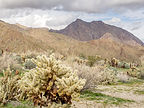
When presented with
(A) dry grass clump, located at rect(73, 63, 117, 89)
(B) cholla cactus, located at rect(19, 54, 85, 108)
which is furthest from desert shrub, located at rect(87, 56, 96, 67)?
(B) cholla cactus, located at rect(19, 54, 85, 108)

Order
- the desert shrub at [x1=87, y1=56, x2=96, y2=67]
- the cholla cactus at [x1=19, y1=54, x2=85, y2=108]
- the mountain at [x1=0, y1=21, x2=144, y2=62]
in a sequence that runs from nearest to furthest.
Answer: the cholla cactus at [x1=19, y1=54, x2=85, y2=108] < the desert shrub at [x1=87, y1=56, x2=96, y2=67] < the mountain at [x1=0, y1=21, x2=144, y2=62]

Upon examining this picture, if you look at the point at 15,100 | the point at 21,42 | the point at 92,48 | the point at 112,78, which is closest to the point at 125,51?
the point at 92,48

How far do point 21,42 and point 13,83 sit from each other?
68683mm

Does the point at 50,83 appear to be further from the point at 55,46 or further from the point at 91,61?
the point at 55,46

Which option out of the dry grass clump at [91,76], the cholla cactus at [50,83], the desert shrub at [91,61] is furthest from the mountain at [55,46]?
the cholla cactus at [50,83]

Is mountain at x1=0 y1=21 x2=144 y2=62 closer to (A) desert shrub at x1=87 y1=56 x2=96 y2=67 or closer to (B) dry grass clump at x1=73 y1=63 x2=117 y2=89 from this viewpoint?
(A) desert shrub at x1=87 y1=56 x2=96 y2=67

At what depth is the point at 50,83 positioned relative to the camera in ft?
16.3

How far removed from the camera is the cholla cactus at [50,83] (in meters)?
4.77

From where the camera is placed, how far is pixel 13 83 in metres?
7.07

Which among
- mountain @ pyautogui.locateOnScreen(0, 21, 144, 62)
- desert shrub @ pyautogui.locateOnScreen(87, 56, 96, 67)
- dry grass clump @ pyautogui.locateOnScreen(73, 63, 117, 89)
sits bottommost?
dry grass clump @ pyautogui.locateOnScreen(73, 63, 117, 89)

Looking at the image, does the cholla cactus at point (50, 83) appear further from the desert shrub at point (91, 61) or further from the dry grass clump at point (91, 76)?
the desert shrub at point (91, 61)

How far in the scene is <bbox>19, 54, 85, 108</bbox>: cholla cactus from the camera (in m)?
4.77

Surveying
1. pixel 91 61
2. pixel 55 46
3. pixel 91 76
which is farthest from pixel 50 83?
pixel 55 46

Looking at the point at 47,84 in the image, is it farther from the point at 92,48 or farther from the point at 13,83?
the point at 92,48
